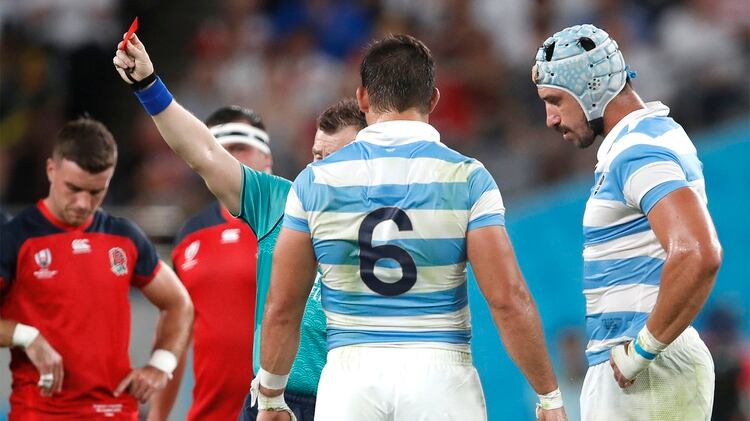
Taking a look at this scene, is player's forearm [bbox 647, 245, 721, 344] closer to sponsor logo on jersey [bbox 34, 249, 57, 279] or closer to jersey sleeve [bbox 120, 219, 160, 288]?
jersey sleeve [bbox 120, 219, 160, 288]

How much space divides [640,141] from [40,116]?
8140 mm

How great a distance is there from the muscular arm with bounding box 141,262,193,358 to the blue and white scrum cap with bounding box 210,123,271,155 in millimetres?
803

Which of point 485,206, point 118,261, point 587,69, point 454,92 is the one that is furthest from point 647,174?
point 454,92

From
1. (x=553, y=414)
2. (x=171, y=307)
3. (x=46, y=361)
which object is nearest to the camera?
(x=553, y=414)

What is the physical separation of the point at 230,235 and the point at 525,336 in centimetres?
248

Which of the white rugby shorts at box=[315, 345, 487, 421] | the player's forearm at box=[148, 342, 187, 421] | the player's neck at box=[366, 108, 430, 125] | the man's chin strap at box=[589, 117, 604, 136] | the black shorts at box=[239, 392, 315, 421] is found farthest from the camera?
the player's forearm at box=[148, 342, 187, 421]

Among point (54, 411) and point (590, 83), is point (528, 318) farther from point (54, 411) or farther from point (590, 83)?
point (54, 411)

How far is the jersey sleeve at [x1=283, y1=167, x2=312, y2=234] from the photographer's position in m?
3.96

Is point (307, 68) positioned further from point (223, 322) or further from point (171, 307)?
point (223, 322)

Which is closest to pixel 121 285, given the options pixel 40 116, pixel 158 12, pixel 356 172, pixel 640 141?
pixel 356 172

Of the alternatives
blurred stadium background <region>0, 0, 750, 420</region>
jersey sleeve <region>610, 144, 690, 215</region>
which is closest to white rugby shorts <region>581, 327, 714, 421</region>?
jersey sleeve <region>610, 144, 690, 215</region>

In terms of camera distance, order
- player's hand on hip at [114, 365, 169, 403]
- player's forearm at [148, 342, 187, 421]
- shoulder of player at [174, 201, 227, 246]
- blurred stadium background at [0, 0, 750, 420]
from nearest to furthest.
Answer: player's hand on hip at [114, 365, 169, 403] → shoulder of player at [174, 201, 227, 246] → player's forearm at [148, 342, 187, 421] → blurred stadium background at [0, 0, 750, 420]

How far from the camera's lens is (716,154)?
10234 mm

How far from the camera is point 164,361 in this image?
6066mm
